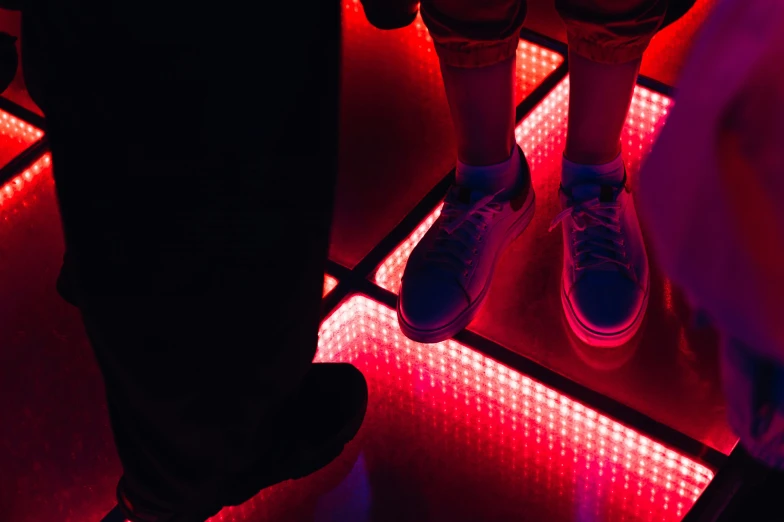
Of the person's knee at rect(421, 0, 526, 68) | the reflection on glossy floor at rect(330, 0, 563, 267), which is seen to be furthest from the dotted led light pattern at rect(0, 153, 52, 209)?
the person's knee at rect(421, 0, 526, 68)

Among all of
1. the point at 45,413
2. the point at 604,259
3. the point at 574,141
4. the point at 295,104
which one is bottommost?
the point at 45,413

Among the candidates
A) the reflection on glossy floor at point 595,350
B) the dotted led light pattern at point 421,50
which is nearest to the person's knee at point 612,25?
the reflection on glossy floor at point 595,350

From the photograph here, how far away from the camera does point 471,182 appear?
3.67 ft

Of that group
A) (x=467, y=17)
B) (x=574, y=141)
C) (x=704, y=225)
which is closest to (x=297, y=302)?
(x=704, y=225)

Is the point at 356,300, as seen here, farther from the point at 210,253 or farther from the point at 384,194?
the point at 210,253

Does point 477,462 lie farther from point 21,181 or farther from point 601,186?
point 21,181

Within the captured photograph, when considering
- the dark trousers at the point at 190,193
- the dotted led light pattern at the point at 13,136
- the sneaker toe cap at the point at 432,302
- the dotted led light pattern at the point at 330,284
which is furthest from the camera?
the dotted led light pattern at the point at 13,136

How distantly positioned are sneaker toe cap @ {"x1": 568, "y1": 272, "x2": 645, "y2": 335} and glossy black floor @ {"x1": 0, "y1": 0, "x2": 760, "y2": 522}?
Result: 0.06 metres

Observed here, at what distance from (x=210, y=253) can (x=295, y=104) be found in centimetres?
14

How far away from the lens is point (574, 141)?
108 cm

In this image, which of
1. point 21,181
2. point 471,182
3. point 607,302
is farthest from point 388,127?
point 21,181

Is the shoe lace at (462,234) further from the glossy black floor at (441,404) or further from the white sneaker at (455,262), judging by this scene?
the glossy black floor at (441,404)

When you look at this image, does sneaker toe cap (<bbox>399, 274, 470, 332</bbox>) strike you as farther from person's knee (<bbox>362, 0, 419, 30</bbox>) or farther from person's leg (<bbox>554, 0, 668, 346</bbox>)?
person's knee (<bbox>362, 0, 419, 30</bbox>)

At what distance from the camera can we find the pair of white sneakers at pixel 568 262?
3.37 feet
